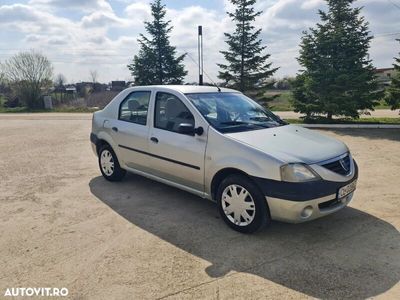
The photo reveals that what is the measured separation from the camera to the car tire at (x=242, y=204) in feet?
12.4

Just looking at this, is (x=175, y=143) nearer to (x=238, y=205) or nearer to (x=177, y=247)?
(x=238, y=205)

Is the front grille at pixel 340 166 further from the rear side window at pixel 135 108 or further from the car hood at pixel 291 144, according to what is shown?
the rear side window at pixel 135 108

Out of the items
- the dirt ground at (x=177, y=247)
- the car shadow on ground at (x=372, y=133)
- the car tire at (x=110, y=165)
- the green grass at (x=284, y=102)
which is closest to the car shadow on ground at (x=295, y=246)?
the dirt ground at (x=177, y=247)

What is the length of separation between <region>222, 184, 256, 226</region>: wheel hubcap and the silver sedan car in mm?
11

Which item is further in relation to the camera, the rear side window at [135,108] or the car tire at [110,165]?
the car tire at [110,165]

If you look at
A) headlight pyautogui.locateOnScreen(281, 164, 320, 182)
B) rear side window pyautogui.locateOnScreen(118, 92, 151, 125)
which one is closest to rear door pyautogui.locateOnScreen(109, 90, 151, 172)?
rear side window pyautogui.locateOnScreen(118, 92, 151, 125)

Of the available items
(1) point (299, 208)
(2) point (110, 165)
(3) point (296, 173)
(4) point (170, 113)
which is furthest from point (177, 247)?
(2) point (110, 165)

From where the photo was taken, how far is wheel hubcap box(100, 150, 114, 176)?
5961 mm

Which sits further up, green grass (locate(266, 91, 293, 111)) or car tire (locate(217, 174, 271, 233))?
green grass (locate(266, 91, 293, 111))

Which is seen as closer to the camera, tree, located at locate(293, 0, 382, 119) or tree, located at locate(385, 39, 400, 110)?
tree, located at locate(385, 39, 400, 110)

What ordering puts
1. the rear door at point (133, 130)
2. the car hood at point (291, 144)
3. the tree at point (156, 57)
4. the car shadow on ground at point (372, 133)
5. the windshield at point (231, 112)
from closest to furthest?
the car hood at point (291, 144)
the windshield at point (231, 112)
the rear door at point (133, 130)
the car shadow on ground at point (372, 133)
the tree at point (156, 57)

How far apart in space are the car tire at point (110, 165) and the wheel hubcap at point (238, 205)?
2.47 m

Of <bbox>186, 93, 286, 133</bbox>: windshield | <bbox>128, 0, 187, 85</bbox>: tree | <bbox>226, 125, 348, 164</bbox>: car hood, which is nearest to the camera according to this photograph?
<bbox>226, 125, 348, 164</bbox>: car hood

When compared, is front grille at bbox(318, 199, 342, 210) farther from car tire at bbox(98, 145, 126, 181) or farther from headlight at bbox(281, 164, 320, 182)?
Answer: car tire at bbox(98, 145, 126, 181)
